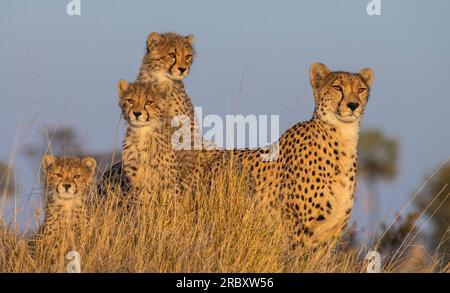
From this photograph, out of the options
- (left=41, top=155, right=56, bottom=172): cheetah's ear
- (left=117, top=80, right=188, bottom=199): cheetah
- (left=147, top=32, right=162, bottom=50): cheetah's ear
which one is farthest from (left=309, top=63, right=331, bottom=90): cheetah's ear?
(left=41, top=155, right=56, bottom=172): cheetah's ear

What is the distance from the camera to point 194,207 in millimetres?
6582

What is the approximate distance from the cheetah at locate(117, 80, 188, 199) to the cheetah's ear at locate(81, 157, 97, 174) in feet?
1.36

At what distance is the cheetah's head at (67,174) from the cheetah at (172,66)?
1059mm

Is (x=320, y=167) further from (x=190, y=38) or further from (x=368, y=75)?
(x=190, y=38)

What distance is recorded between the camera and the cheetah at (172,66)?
305 inches

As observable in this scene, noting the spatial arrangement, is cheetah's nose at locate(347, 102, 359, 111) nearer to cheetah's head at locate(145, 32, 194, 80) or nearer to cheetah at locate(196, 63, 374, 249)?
cheetah at locate(196, 63, 374, 249)

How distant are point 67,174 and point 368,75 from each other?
2104mm

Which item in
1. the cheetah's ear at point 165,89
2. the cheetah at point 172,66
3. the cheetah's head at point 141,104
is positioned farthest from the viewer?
the cheetah at point 172,66

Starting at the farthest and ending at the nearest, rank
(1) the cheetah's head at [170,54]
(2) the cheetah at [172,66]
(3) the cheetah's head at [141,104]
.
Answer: (1) the cheetah's head at [170,54], (2) the cheetah at [172,66], (3) the cheetah's head at [141,104]

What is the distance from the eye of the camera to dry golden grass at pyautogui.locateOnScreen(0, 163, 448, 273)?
5.84 metres

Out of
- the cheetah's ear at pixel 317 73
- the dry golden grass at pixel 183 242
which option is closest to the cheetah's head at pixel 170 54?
the cheetah's ear at pixel 317 73

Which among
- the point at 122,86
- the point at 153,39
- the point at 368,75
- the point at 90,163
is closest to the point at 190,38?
the point at 153,39

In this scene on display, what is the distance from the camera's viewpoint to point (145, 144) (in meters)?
6.88

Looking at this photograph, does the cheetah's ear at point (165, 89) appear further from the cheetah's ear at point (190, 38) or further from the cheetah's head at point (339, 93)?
the cheetah's head at point (339, 93)
